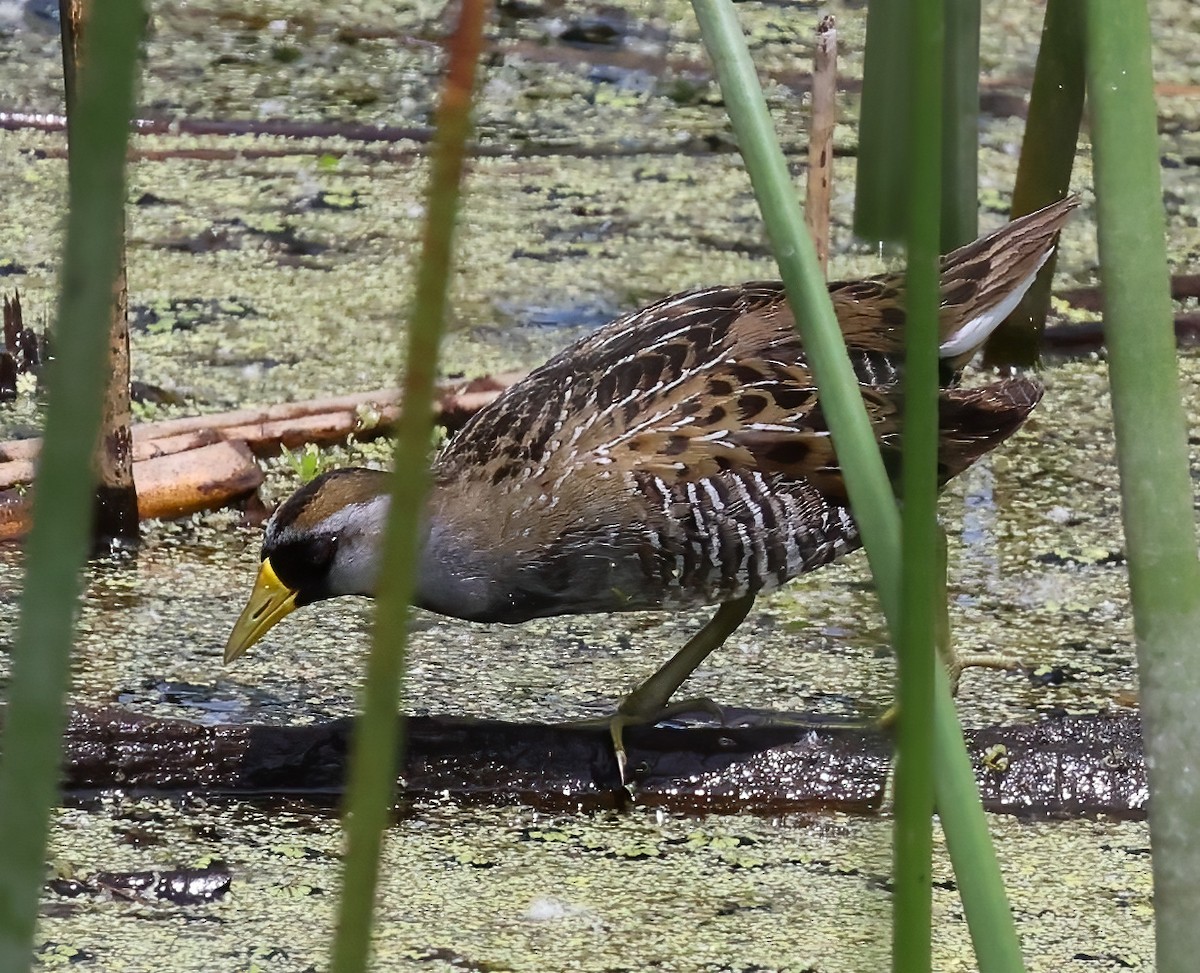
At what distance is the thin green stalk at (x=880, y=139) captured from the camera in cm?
296

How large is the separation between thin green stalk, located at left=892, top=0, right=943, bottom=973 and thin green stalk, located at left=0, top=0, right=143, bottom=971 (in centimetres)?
26

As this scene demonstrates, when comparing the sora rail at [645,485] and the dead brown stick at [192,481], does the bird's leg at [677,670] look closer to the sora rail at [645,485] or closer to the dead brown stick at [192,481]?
Result: the sora rail at [645,485]

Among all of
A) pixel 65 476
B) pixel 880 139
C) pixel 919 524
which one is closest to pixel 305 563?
pixel 880 139

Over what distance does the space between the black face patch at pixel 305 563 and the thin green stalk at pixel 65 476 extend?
1.94 meters

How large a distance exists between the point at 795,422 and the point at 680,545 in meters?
0.23

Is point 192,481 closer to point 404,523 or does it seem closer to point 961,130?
point 961,130

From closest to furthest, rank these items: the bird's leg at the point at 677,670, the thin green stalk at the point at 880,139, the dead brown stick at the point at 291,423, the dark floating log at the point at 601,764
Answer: the dark floating log at the point at 601,764
the bird's leg at the point at 677,670
the thin green stalk at the point at 880,139
the dead brown stick at the point at 291,423

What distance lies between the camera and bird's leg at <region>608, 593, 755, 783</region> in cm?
255

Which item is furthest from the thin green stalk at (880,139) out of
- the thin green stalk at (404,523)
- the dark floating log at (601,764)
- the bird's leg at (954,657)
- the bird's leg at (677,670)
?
the thin green stalk at (404,523)

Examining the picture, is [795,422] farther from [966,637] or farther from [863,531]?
[863,531]

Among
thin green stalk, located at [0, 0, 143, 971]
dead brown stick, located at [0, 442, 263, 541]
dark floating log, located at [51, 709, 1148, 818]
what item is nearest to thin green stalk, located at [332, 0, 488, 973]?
thin green stalk, located at [0, 0, 143, 971]

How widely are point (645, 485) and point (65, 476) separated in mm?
1935

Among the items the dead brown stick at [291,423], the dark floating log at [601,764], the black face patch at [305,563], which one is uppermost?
the dead brown stick at [291,423]

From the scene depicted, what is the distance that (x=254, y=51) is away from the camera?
5887mm
